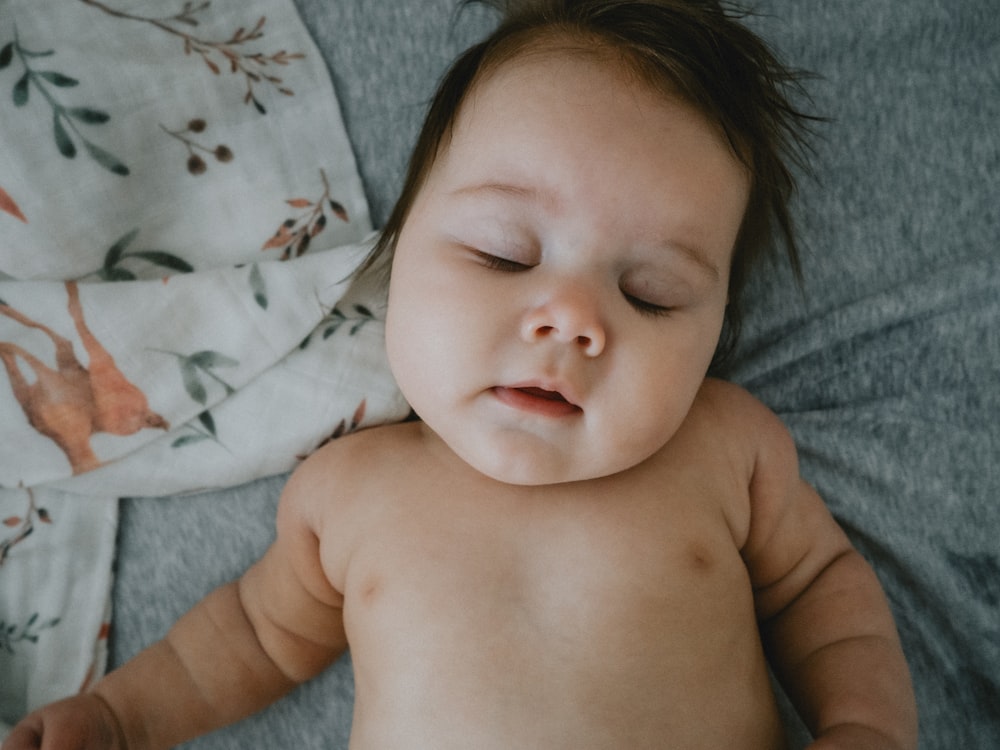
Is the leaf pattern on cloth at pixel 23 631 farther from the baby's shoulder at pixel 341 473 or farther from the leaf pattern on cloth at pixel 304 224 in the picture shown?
the leaf pattern on cloth at pixel 304 224

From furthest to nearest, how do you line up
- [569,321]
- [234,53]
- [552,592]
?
[234,53]
[552,592]
[569,321]

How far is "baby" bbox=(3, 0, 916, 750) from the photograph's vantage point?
87 cm

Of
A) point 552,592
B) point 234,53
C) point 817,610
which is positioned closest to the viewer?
point 552,592

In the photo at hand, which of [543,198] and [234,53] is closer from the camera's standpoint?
[543,198]

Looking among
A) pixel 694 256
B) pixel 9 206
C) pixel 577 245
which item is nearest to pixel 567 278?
pixel 577 245

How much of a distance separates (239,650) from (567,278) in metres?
0.67

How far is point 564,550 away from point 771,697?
0.31 m

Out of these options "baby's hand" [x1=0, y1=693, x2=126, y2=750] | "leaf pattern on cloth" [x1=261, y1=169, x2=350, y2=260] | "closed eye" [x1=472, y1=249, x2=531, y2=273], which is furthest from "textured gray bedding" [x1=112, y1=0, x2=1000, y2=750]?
"closed eye" [x1=472, y1=249, x2=531, y2=273]

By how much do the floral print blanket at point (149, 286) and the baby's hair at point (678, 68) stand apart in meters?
0.21

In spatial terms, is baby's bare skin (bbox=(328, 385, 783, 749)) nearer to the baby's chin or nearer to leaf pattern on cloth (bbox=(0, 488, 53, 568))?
the baby's chin

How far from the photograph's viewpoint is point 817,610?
1.02 meters

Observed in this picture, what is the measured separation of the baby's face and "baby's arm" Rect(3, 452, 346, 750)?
314mm

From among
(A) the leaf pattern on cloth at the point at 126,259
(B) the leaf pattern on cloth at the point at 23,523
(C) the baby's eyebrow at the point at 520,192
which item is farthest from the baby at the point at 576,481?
(A) the leaf pattern on cloth at the point at 126,259

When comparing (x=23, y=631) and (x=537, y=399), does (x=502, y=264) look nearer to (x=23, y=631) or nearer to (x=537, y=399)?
(x=537, y=399)
